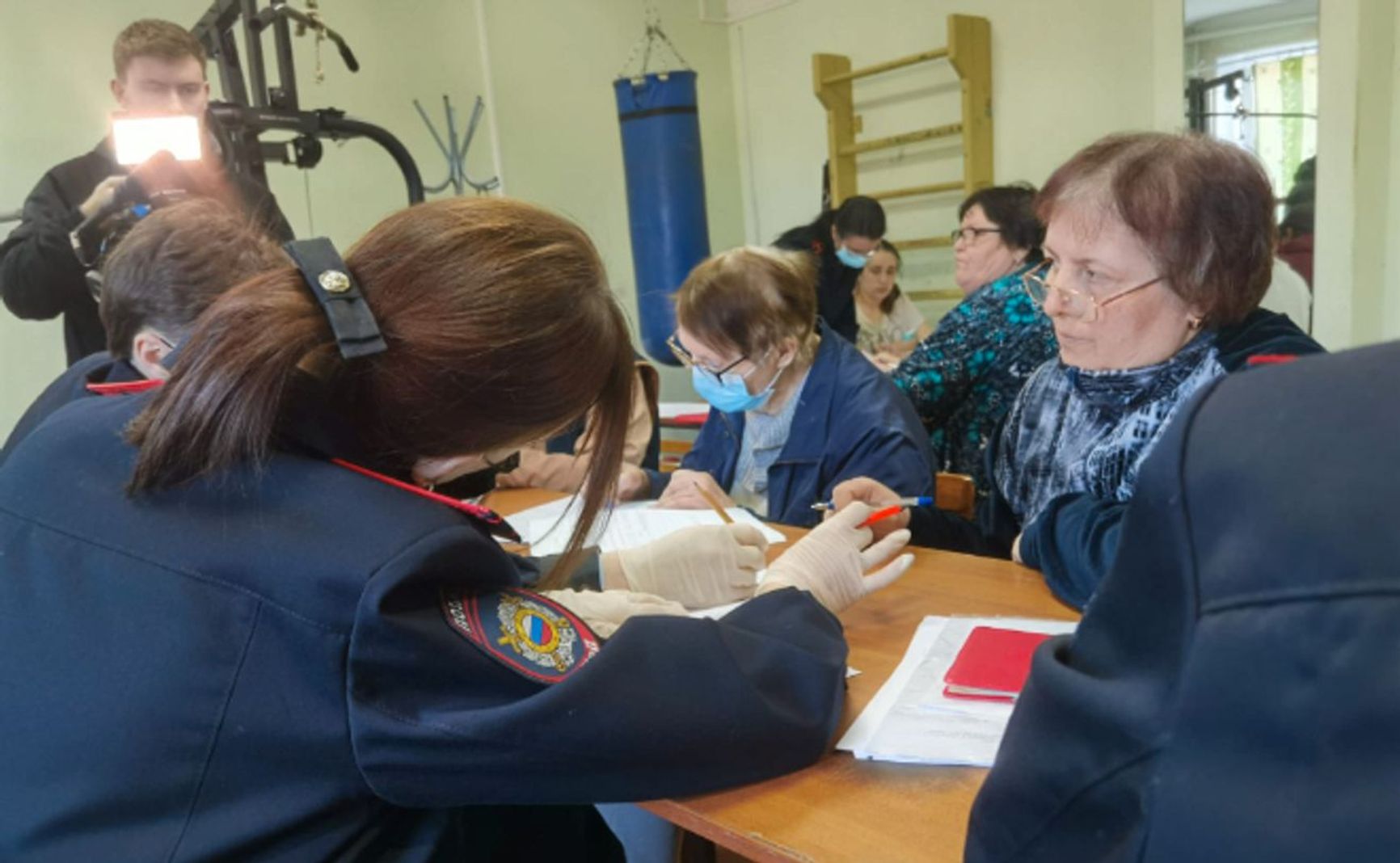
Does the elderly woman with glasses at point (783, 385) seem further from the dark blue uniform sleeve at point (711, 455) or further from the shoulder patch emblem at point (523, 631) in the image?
the shoulder patch emblem at point (523, 631)

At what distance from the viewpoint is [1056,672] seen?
46cm

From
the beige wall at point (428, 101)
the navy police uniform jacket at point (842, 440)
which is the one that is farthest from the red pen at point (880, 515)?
the beige wall at point (428, 101)

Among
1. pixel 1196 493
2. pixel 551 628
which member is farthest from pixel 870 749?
pixel 1196 493

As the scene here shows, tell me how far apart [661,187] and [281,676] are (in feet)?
14.1

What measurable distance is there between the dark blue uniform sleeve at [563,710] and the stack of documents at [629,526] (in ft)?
2.23

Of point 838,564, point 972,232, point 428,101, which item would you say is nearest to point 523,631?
point 838,564

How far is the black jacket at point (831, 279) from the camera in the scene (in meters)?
3.90

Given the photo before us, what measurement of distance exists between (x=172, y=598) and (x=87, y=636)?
7cm

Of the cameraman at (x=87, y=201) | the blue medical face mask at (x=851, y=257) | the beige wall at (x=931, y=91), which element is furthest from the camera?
the beige wall at (x=931, y=91)

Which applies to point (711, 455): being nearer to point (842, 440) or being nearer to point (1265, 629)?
point (842, 440)

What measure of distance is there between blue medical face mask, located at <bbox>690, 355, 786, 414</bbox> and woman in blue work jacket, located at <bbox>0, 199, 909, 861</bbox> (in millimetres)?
1079

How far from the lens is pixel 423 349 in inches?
28.0

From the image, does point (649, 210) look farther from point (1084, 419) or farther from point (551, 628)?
point (551, 628)

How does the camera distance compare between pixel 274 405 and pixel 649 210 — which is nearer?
pixel 274 405
